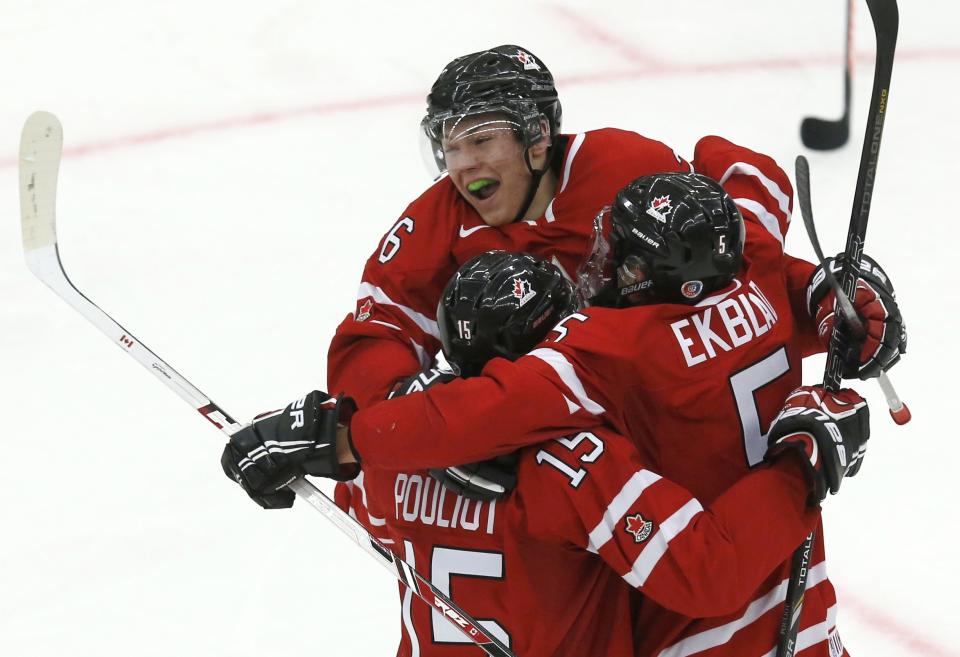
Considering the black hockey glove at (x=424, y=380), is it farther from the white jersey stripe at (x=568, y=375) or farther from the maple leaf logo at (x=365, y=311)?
the maple leaf logo at (x=365, y=311)

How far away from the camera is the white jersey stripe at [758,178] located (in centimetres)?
279

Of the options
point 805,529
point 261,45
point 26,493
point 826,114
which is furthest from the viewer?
point 261,45

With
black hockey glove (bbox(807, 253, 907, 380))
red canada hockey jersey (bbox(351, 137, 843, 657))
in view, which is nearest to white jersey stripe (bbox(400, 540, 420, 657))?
red canada hockey jersey (bbox(351, 137, 843, 657))

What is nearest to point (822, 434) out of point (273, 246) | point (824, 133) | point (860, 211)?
point (860, 211)

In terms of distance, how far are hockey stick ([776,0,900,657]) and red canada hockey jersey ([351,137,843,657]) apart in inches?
2.0

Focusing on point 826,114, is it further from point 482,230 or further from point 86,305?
point 86,305

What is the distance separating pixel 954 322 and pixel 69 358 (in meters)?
2.68

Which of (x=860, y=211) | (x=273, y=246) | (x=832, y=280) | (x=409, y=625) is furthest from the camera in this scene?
(x=273, y=246)

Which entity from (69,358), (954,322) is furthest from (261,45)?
(954,322)

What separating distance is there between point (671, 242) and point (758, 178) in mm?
563

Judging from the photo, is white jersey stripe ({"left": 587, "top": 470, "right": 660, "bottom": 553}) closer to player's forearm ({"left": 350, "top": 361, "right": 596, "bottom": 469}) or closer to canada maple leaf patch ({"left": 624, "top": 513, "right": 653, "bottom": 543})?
canada maple leaf patch ({"left": 624, "top": 513, "right": 653, "bottom": 543})

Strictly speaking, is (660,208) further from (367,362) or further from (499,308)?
(367,362)

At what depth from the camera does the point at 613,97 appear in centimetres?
548

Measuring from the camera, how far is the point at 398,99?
5500 millimetres
